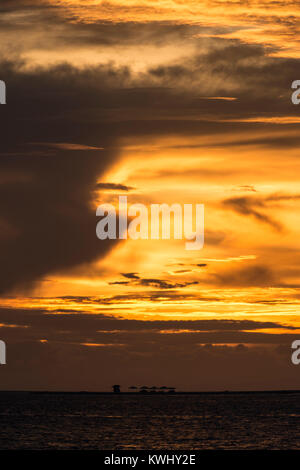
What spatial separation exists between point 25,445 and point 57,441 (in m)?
7.66

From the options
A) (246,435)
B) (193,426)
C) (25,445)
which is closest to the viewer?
(25,445)

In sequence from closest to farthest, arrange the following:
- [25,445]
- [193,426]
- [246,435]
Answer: [25,445]
[246,435]
[193,426]

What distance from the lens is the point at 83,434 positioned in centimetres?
15025

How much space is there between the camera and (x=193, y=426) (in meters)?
174
